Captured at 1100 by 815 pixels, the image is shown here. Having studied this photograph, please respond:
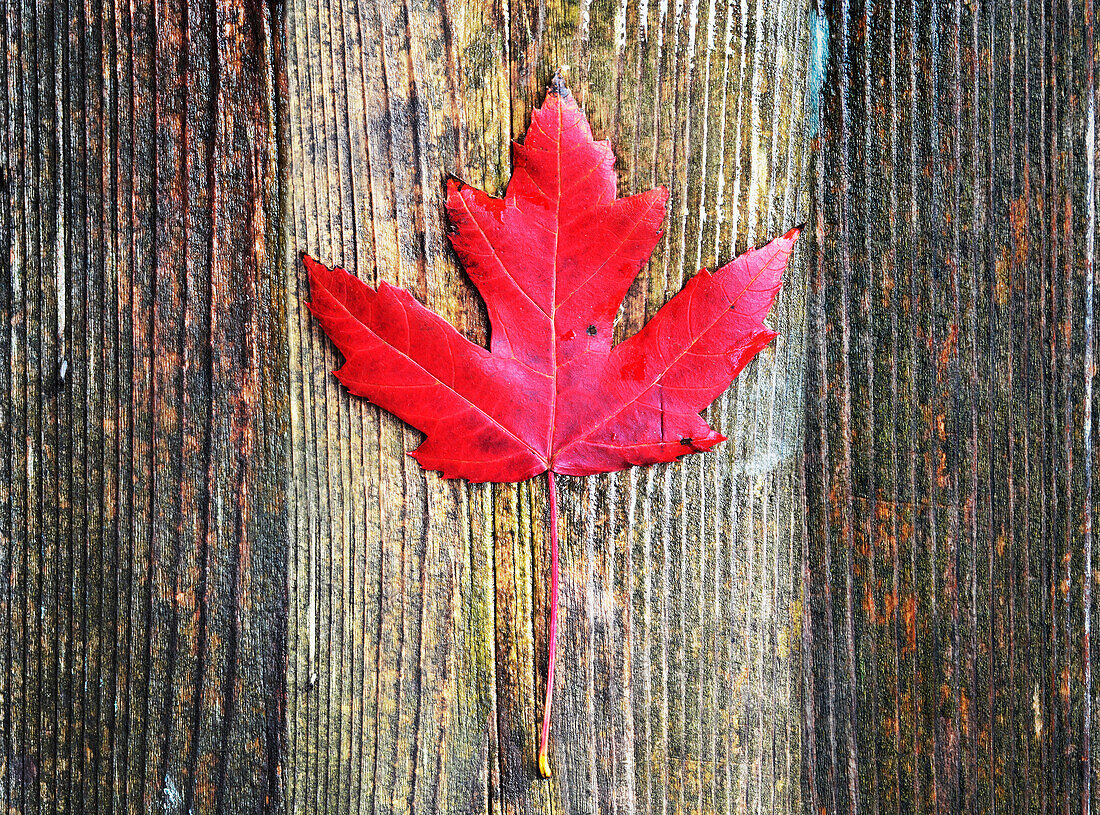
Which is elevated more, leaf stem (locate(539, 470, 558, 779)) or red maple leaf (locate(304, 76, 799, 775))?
red maple leaf (locate(304, 76, 799, 775))

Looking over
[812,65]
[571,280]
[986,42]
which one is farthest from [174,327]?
[986,42]

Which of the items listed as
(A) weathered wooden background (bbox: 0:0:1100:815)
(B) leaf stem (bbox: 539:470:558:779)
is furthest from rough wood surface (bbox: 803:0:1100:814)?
(B) leaf stem (bbox: 539:470:558:779)

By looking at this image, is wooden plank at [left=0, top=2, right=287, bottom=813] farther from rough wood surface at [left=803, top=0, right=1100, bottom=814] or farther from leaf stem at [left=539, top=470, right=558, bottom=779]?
rough wood surface at [left=803, top=0, right=1100, bottom=814]

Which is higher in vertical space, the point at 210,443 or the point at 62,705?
the point at 210,443

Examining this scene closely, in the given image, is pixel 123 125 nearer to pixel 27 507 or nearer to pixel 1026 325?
pixel 27 507

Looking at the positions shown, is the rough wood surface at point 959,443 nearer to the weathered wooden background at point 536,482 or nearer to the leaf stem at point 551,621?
the weathered wooden background at point 536,482

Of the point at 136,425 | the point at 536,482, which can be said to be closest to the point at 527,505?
the point at 536,482

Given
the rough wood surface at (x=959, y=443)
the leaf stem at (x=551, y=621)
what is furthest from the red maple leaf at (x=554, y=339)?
the rough wood surface at (x=959, y=443)
